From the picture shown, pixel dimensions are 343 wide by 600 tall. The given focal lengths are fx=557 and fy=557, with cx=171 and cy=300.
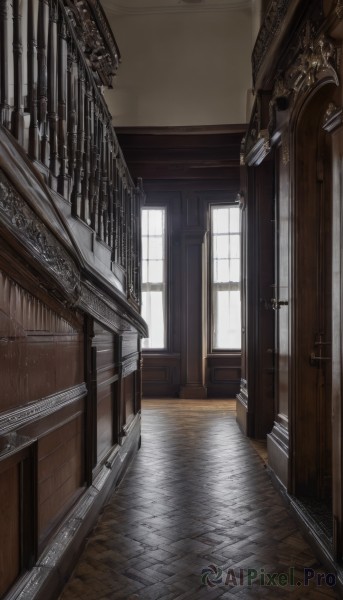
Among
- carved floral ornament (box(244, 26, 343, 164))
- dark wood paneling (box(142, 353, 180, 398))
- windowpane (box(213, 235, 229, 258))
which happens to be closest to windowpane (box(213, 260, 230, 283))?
windowpane (box(213, 235, 229, 258))

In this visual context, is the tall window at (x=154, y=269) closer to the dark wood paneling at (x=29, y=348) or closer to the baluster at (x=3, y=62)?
the dark wood paneling at (x=29, y=348)

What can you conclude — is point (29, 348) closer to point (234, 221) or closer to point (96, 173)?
point (96, 173)

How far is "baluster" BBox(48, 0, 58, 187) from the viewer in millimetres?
2264

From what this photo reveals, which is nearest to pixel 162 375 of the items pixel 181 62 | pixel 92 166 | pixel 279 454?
pixel 181 62

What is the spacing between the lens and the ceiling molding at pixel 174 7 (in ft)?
23.3

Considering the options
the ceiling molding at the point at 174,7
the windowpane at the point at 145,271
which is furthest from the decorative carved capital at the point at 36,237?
→ the windowpane at the point at 145,271

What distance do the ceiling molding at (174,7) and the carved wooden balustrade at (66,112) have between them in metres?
2.88

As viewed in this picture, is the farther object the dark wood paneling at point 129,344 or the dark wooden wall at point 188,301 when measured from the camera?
the dark wooden wall at point 188,301

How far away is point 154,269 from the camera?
8.91m

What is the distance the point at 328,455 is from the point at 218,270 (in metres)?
5.75

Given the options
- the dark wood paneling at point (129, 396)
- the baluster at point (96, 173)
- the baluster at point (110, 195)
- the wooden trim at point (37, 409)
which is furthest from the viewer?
the dark wood paneling at point (129, 396)

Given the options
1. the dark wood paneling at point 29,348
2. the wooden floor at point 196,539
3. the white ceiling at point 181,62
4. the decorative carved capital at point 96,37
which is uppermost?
the white ceiling at point 181,62

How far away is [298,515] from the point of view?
116 inches

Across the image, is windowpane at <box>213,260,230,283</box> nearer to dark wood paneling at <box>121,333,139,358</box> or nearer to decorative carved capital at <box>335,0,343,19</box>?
dark wood paneling at <box>121,333,139,358</box>
